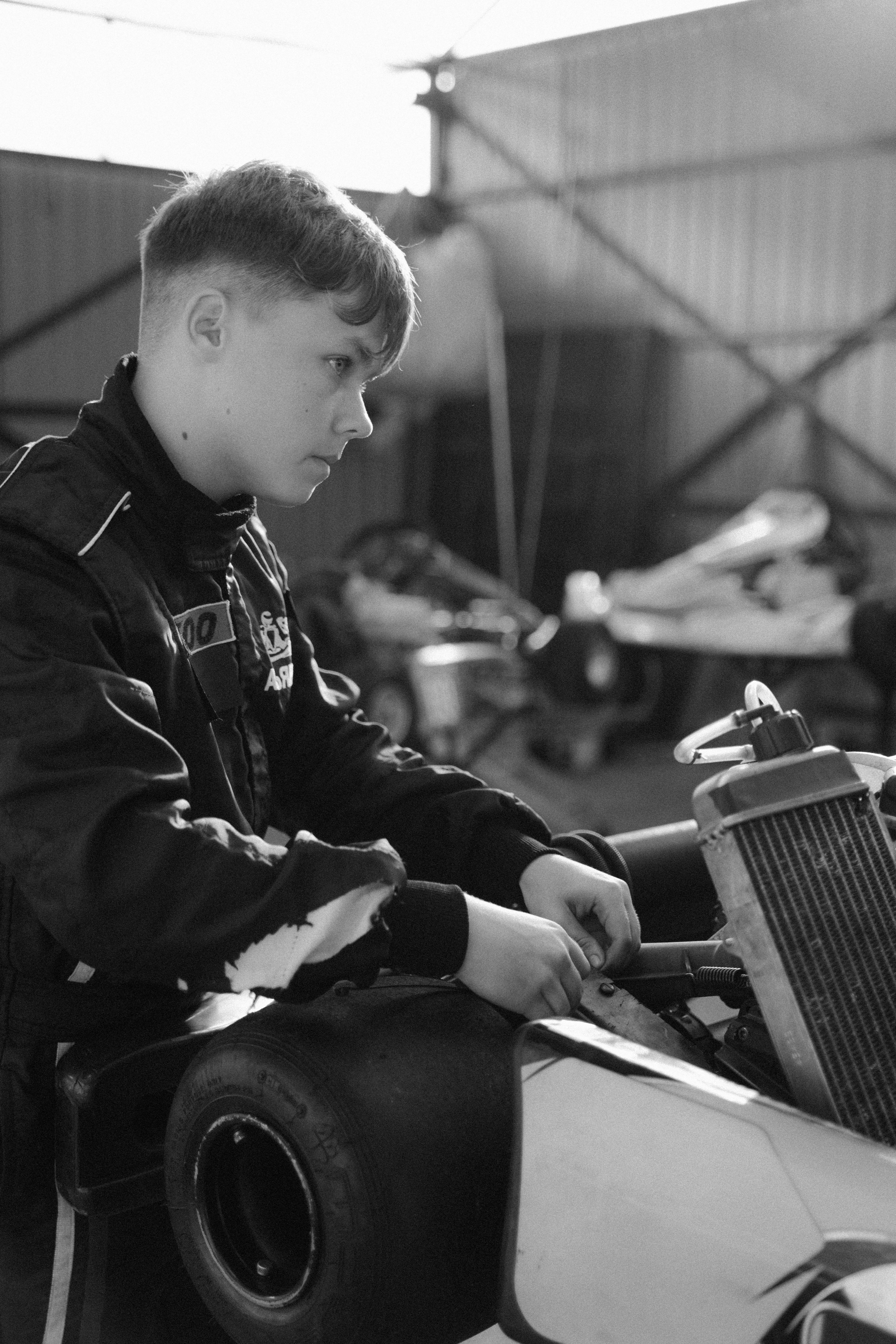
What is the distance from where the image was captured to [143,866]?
2.54 ft

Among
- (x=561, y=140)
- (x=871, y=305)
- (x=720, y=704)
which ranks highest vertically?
(x=561, y=140)

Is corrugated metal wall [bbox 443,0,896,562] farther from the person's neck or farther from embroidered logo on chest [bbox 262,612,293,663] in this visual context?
the person's neck

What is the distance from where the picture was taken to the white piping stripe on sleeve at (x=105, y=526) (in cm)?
86

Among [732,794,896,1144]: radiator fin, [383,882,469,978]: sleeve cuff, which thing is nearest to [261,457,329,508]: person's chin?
[383,882,469,978]: sleeve cuff

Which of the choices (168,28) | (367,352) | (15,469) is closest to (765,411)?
(168,28)

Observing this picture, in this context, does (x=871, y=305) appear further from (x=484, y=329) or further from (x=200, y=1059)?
(x=200, y=1059)

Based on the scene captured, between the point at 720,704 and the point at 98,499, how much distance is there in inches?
161

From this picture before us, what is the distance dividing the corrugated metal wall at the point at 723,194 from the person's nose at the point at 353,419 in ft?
14.3

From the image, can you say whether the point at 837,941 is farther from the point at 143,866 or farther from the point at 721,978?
the point at 143,866

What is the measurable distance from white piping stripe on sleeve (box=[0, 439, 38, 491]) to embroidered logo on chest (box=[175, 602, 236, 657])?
5.4 inches

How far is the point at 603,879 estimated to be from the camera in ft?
3.23

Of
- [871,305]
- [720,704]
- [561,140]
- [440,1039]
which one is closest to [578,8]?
[561,140]

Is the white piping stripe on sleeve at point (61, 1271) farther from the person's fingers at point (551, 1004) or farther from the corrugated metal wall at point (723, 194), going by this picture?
the corrugated metal wall at point (723, 194)

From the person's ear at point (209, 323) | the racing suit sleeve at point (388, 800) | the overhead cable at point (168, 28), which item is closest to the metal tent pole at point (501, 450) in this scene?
the overhead cable at point (168, 28)
